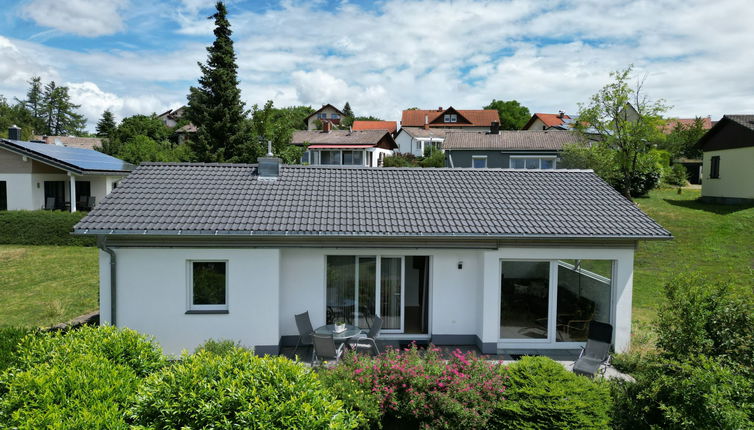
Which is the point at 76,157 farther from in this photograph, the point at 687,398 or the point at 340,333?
the point at 687,398

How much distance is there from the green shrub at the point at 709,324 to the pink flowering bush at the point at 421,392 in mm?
2453

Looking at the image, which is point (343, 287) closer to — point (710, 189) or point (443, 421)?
point (443, 421)

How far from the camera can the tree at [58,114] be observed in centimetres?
8275

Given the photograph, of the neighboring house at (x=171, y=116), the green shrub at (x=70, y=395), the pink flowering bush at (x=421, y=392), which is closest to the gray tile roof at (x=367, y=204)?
the pink flowering bush at (x=421, y=392)

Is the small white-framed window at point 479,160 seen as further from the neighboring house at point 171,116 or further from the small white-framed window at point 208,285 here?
the neighboring house at point 171,116

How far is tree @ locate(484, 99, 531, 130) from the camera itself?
95312 mm

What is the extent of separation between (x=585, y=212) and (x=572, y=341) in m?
3.10

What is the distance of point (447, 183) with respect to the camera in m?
13.2

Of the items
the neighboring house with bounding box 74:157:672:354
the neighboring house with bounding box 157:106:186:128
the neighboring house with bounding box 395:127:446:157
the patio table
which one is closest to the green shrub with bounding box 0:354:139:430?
the neighboring house with bounding box 74:157:672:354

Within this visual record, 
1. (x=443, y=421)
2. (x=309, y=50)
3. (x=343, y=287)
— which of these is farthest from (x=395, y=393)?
(x=309, y=50)

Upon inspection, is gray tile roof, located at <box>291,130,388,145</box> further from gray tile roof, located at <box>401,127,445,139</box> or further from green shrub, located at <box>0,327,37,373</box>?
green shrub, located at <box>0,327,37,373</box>

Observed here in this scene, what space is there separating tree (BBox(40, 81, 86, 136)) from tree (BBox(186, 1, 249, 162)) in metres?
61.1

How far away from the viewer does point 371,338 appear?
34.6 feet

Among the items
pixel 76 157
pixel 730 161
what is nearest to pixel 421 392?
pixel 730 161
